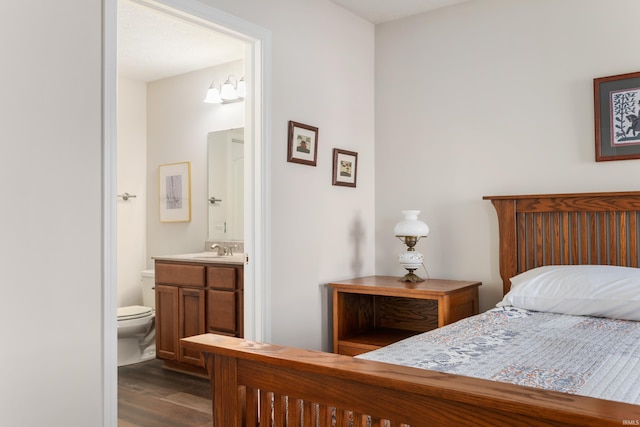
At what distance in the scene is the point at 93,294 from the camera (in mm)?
2172

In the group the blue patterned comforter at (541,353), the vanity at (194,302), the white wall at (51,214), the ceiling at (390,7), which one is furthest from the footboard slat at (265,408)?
the ceiling at (390,7)

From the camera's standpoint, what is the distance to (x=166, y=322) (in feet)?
13.3

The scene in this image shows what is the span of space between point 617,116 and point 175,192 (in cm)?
357

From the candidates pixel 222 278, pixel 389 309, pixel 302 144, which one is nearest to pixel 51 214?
pixel 302 144

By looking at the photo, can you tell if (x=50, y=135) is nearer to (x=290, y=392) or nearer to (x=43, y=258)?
(x=43, y=258)

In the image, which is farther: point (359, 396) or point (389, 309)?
point (389, 309)

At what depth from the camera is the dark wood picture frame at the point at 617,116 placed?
3006 millimetres

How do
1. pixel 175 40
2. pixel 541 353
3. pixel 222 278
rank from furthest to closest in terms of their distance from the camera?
pixel 175 40 < pixel 222 278 < pixel 541 353

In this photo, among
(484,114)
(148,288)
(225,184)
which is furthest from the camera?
(148,288)

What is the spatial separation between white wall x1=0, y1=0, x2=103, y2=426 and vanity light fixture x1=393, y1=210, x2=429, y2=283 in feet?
6.27

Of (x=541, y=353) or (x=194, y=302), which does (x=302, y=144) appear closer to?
(x=194, y=302)

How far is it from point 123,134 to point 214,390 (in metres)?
3.92

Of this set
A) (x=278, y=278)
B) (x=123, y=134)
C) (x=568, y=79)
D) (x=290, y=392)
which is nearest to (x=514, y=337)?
(x=290, y=392)

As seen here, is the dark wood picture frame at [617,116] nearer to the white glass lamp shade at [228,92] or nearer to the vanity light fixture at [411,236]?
the vanity light fixture at [411,236]
